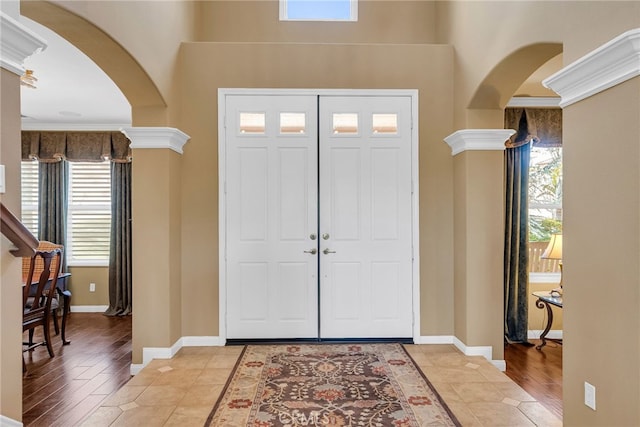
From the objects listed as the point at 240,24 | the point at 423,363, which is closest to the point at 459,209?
the point at 423,363

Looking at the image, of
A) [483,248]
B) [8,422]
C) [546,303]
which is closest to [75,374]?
[8,422]

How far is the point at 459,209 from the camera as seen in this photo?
3.83 metres

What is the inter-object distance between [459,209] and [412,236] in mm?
530

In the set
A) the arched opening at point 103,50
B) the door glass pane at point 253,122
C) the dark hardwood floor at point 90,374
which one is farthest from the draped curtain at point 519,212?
the arched opening at point 103,50

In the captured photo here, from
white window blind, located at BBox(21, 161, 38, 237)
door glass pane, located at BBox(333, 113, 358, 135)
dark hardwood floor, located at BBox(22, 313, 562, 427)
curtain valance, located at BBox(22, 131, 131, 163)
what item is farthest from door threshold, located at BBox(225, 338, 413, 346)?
white window blind, located at BBox(21, 161, 38, 237)

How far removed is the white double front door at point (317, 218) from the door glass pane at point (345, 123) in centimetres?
1

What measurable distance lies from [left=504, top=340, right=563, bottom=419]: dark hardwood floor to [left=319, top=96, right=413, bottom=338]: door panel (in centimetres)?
107

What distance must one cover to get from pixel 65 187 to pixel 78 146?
2.20 feet

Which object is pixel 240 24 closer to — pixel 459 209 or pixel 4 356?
pixel 459 209

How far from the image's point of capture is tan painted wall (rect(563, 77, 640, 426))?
180 centimetres

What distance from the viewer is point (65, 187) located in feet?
20.0

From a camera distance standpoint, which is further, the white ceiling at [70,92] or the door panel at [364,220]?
the door panel at [364,220]

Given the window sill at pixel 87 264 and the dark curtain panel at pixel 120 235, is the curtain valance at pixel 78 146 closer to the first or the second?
the dark curtain panel at pixel 120 235

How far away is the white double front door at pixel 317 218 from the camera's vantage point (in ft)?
13.0
